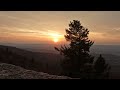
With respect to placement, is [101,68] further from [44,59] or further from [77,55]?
[44,59]

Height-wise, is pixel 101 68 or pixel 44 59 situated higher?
pixel 44 59

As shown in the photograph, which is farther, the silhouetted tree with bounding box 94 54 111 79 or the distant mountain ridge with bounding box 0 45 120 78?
the distant mountain ridge with bounding box 0 45 120 78

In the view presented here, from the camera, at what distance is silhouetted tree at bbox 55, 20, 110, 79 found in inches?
642

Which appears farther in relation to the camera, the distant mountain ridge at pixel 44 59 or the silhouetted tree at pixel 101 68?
the distant mountain ridge at pixel 44 59

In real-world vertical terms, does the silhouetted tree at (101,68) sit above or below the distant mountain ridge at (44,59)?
below

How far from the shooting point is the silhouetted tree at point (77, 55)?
53.5 ft

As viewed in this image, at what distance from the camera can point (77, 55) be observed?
1697 centimetres

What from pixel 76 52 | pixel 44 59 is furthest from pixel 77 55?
pixel 44 59

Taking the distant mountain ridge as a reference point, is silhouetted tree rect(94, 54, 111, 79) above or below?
below
